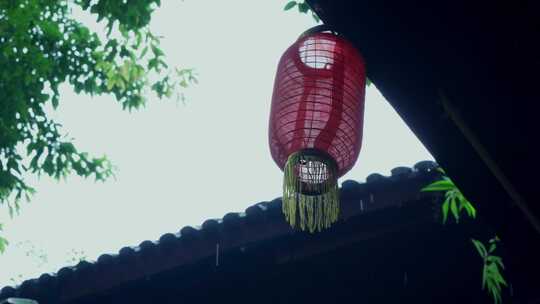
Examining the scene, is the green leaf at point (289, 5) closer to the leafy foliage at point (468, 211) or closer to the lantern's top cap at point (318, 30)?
the leafy foliage at point (468, 211)

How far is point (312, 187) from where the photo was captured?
2.17 meters

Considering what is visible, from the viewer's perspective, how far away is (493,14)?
178 centimetres

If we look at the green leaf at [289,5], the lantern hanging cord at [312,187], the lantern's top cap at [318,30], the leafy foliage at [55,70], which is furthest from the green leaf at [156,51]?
the lantern hanging cord at [312,187]

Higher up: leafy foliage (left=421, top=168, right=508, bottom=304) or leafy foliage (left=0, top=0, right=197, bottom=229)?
leafy foliage (left=0, top=0, right=197, bottom=229)

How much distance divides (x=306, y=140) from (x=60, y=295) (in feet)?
9.08

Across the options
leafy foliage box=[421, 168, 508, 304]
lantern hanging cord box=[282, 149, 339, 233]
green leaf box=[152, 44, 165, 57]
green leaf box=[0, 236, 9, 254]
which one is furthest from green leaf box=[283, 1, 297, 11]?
green leaf box=[0, 236, 9, 254]

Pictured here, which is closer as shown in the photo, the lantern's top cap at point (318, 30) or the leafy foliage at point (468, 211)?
the lantern's top cap at point (318, 30)

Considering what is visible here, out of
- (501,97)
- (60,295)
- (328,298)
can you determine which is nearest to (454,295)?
(328,298)

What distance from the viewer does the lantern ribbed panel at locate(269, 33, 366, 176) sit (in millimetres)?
2205

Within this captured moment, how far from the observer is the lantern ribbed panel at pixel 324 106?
7.23 ft

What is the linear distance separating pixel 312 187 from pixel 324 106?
0.27 meters

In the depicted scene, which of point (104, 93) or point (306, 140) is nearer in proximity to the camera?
point (306, 140)

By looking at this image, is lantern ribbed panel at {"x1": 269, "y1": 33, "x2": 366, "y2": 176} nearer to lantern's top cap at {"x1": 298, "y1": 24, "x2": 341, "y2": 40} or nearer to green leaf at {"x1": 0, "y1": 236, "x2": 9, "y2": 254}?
lantern's top cap at {"x1": 298, "y1": 24, "x2": 341, "y2": 40}

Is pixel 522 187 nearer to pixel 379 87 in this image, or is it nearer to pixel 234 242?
pixel 379 87
